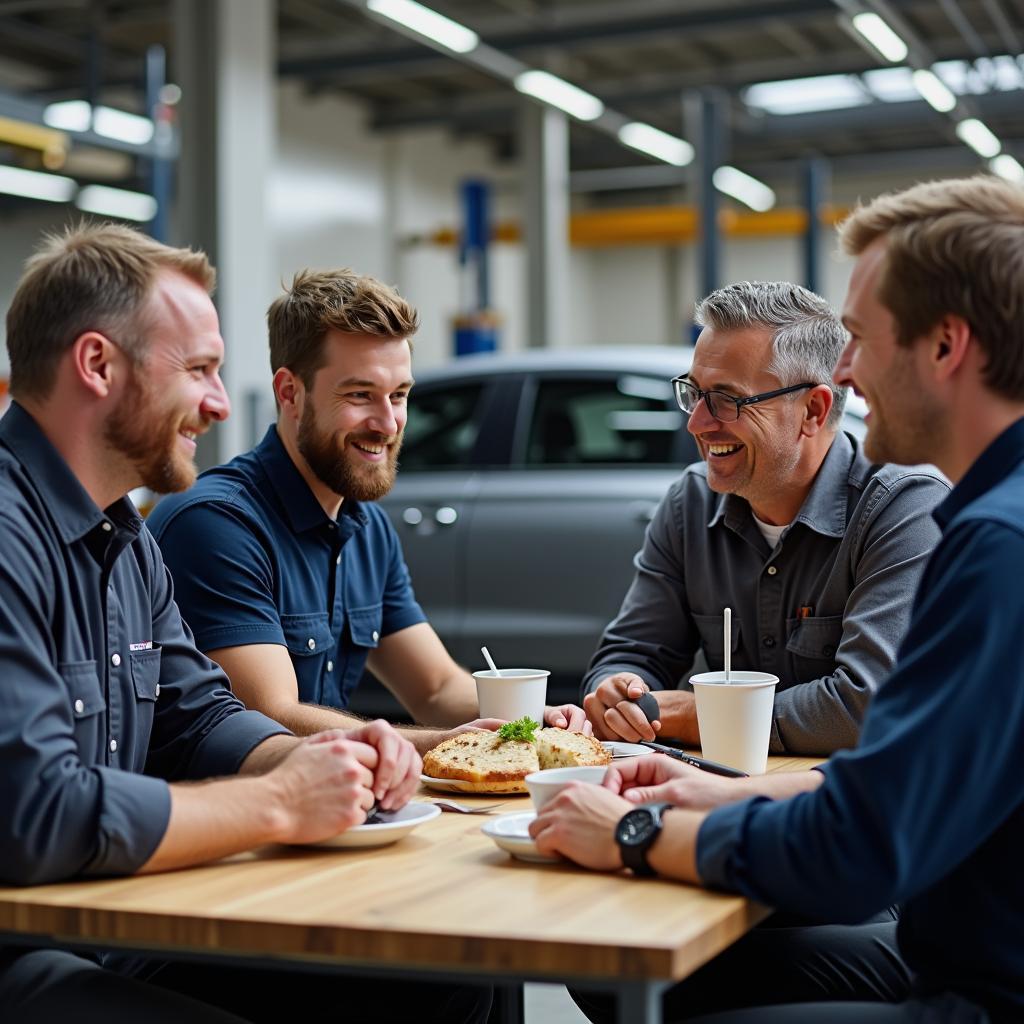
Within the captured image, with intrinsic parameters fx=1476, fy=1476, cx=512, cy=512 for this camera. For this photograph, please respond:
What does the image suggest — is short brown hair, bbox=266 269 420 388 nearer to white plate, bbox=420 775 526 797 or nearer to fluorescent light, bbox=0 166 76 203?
white plate, bbox=420 775 526 797

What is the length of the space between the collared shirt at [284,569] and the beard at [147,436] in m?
0.62

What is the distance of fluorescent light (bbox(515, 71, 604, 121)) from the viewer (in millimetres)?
10797

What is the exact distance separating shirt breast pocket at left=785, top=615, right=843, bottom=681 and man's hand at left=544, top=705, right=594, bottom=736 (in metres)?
0.39

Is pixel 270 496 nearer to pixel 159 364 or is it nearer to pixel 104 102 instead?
pixel 159 364

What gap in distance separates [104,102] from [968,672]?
534 inches

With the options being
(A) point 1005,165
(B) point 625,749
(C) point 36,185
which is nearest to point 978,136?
(A) point 1005,165

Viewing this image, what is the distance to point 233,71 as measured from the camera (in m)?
7.79

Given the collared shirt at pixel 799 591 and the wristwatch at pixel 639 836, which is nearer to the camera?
the wristwatch at pixel 639 836

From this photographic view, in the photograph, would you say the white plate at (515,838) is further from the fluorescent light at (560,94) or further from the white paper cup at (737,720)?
the fluorescent light at (560,94)

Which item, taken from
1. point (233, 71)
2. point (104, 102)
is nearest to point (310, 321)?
point (233, 71)

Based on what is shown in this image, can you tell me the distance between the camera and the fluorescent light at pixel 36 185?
1365 cm

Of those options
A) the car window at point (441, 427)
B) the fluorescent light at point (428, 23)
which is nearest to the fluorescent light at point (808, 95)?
the fluorescent light at point (428, 23)

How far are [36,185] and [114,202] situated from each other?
4.11 feet

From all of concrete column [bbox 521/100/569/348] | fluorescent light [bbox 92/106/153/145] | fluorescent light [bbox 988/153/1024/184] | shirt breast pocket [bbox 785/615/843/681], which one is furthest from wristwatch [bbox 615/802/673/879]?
fluorescent light [bbox 988/153/1024/184]
